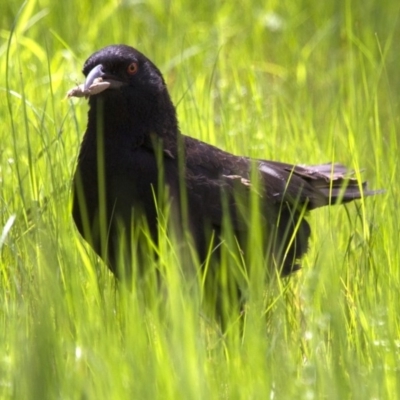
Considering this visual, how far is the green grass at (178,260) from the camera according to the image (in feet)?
9.87

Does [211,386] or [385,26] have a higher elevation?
[385,26]

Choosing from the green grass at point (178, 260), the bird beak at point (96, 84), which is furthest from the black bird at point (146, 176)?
the green grass at point (178, 260)

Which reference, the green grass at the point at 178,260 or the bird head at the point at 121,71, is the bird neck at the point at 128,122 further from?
the green grass at the point at 178,260

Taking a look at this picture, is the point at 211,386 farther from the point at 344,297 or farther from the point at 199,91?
the point at 199,91

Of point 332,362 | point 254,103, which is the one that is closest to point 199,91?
point 254,103

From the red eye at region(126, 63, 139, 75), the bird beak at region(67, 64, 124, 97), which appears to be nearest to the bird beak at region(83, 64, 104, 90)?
the bird beak at region(67, 64, 124, 97)

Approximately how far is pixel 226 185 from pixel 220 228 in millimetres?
228

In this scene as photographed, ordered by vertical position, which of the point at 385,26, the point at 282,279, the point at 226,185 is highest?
the point at 385,26

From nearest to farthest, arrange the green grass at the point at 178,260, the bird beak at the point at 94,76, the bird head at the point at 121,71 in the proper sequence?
the green grass at the point at 178,260 < the bird beak at the point at 94,76 < the bird head at the point at 121,71

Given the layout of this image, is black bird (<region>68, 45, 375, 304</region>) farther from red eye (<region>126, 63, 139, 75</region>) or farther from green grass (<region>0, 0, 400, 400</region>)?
green grass (<region>0, 0, 400, 400</region>)

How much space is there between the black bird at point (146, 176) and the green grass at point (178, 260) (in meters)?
0.13

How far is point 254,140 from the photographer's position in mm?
5379

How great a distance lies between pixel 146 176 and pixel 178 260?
62 cm

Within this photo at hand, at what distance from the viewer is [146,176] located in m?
4.21
